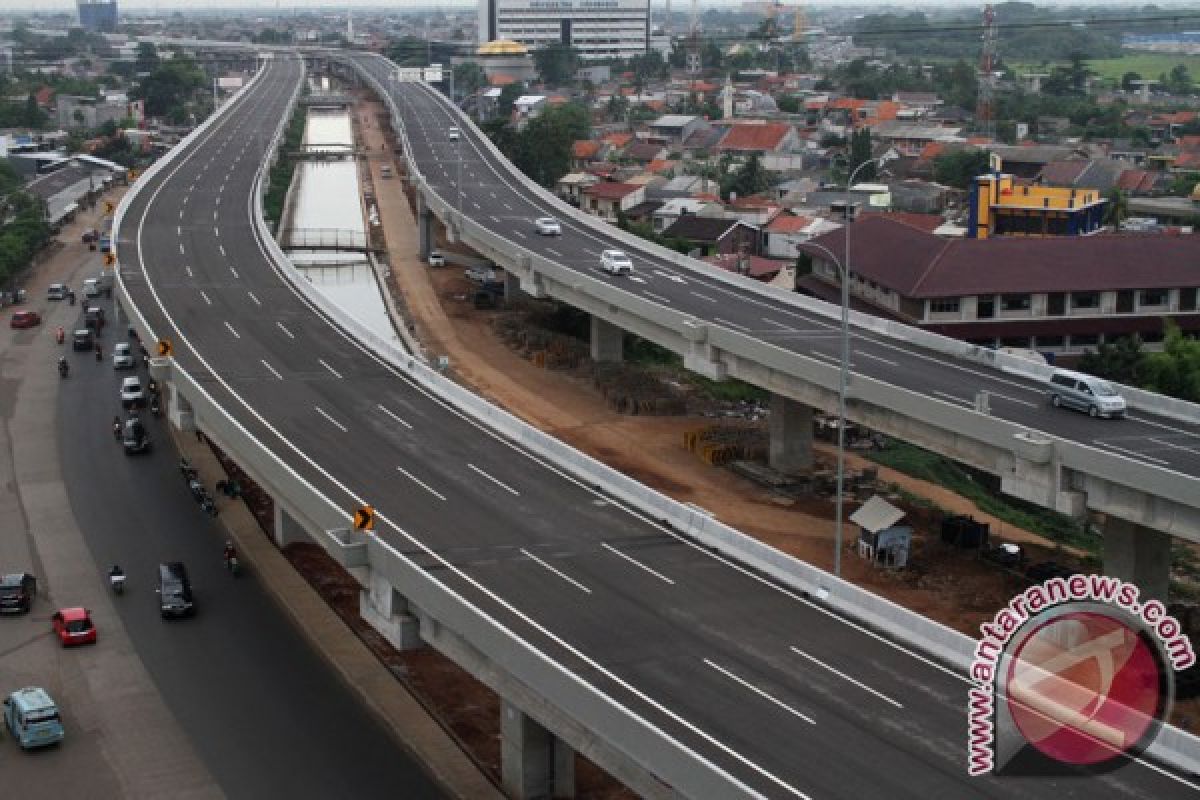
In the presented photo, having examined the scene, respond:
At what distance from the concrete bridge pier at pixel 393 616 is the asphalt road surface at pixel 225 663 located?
8.20 ft

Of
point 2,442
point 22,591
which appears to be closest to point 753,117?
point 2,442

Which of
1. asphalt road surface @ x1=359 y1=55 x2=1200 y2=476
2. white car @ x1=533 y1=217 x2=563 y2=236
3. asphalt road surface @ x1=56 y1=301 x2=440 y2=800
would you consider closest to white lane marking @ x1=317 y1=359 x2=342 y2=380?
asphalt road surface @ x1=56 y1=301 x2=440 y2=800

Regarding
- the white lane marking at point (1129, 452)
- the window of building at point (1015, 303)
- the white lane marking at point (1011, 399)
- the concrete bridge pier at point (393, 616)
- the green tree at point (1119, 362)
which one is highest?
the white lane marking at point (1129, 452)

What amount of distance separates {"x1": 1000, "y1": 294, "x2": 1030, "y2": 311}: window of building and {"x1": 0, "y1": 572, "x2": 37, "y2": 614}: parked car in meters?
37.7

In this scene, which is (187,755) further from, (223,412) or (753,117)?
(753,117)

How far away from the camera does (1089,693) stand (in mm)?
25109

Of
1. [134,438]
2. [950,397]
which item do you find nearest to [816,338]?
[950,397]

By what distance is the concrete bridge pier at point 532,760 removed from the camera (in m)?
28.1

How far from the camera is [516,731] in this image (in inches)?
1107

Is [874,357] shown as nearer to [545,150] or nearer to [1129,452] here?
[1129,452]

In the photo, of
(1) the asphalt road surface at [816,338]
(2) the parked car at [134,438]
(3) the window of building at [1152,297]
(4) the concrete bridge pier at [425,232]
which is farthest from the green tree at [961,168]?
(2) the parked car at [134,438]

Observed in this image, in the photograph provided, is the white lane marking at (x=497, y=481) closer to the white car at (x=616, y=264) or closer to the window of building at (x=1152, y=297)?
the white car at (x=616, y=264)

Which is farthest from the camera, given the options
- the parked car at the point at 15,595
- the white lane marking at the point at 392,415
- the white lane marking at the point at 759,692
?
the white lane marking at the point at 392,415

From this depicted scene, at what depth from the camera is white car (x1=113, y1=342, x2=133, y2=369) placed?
6569 cm
